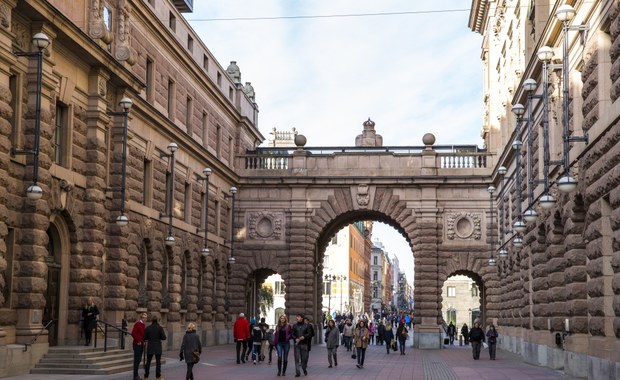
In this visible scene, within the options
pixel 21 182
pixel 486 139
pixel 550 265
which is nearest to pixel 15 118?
pixel 21 182

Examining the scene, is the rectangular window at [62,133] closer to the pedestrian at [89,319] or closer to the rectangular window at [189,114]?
the pedestrian at [89,319]

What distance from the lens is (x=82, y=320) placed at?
26672 mm

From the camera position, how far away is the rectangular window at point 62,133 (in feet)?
86.2

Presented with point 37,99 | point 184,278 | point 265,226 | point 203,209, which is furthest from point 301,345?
point 265,226

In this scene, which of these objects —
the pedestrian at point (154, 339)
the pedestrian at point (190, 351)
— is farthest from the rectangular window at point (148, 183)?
the pedestrian at point (190, 351)

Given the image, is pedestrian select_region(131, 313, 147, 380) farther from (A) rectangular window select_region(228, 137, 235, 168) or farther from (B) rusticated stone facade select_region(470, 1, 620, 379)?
(A) rectangular window select_region(228, 137, 235, 168)

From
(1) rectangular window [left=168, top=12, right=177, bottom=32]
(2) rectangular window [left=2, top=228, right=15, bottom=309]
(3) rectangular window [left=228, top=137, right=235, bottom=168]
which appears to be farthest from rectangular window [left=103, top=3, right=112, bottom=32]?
(3) rectangular window [left=228, top=137, right=235, bottom=168]

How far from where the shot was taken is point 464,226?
50.4 meters

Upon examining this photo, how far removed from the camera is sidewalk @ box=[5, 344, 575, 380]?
84.5 ft

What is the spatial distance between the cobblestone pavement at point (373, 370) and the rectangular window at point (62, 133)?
20.3 ft

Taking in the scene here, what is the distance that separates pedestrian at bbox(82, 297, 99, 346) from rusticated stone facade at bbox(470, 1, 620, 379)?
12.9m

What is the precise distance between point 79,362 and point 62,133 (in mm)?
6402

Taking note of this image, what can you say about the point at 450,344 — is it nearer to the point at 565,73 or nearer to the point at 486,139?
the point at 486,139

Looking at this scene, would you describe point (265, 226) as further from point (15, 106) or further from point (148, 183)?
point (15, 106)
